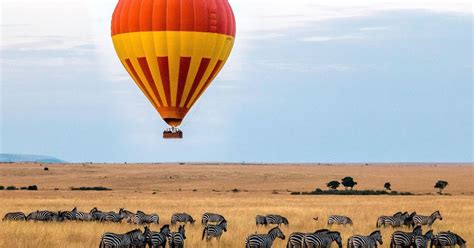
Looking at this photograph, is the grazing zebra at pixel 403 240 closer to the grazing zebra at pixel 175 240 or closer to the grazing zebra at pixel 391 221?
the grazing zebra at pixel 175 240

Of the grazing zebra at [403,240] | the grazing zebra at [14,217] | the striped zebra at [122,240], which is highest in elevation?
the grazing zebra at [14,217]

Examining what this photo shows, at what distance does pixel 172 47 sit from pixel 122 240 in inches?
434

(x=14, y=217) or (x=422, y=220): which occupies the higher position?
(x=422, y=220)

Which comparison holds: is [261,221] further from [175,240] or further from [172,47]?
[175,240]

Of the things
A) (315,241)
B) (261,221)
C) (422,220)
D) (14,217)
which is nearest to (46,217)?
(14,217)

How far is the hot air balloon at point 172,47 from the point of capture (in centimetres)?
2828

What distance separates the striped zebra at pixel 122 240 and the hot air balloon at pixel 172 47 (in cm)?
929

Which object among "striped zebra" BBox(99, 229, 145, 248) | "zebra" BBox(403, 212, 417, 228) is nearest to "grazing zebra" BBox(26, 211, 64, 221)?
"striped zebra" BBox(99, 229, 145, 248)

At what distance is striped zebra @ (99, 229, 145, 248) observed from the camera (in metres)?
18.5

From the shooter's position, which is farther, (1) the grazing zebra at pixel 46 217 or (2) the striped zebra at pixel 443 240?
(1) the grazing zebra at pixel 46 217

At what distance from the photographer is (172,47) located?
28.2 m

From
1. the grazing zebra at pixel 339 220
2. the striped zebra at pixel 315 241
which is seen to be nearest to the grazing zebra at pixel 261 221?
the grazing zebra at pixel 339 220

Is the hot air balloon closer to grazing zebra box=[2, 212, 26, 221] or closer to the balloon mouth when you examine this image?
the balloon mouth

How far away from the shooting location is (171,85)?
2841cm
